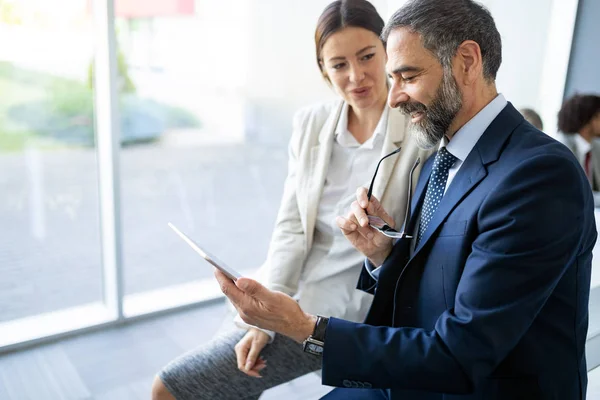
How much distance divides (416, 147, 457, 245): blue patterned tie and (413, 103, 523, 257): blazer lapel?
0.10 metres

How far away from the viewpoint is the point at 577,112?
2787 mm

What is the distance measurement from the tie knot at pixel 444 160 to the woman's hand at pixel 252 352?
2.31 feet

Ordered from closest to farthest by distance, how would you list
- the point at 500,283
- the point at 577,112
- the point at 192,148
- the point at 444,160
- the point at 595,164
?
the point at 500,283
the point at 444,160
the point at 595,164
the point at 577,112
the point at 192,148

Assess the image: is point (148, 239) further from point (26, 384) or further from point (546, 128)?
point (546, 128)

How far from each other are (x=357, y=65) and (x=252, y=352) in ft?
Answer: 3.00

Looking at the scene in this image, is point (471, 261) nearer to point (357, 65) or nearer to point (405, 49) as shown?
point (405, 49)

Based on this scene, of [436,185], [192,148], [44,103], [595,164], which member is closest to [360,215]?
[436,185]

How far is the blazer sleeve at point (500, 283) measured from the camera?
1086 mm

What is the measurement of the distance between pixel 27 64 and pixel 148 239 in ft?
4.84

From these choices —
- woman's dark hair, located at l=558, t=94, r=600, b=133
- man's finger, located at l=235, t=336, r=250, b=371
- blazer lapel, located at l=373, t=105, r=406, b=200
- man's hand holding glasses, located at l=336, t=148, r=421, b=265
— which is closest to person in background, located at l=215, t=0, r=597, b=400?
man's hand holding glasses, located at l=336, t=148, r=421, b=265

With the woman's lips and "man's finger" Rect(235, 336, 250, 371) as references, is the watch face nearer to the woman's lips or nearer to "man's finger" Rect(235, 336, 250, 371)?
"man's finger" Rect(235, 336, 250, 371)

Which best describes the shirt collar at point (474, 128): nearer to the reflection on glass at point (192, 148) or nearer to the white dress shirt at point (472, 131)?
the white dress shirt at point (472, 131)

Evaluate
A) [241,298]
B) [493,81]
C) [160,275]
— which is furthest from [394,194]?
[160,275]

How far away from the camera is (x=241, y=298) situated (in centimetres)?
125
